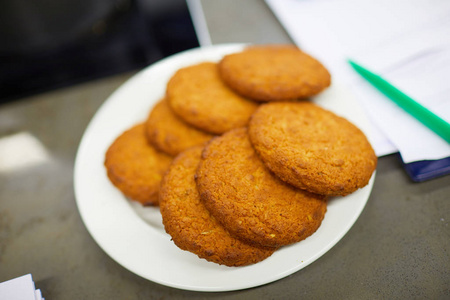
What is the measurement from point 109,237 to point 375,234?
0.70 metres

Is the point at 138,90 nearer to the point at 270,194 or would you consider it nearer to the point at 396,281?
the point at 270,194

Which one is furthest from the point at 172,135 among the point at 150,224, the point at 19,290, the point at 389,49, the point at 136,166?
the point at 389,49

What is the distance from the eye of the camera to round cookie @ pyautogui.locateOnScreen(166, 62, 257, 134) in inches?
37.6

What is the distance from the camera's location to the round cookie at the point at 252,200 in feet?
2.44

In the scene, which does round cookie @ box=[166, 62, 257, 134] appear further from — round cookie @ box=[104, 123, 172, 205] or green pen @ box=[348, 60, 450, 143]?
green pen @ box=[348, 60, 450, 143]

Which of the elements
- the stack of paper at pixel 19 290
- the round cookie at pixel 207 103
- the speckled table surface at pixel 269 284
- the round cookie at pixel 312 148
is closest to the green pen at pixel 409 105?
the speckled table surface at pixel 269 284

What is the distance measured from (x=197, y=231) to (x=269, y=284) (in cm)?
25

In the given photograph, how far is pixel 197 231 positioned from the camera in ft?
2.51

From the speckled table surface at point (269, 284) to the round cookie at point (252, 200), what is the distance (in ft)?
0.54

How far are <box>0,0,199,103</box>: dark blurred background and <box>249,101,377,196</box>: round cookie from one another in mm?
791

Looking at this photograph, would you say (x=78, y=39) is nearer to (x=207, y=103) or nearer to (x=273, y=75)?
(x=207, y=103)

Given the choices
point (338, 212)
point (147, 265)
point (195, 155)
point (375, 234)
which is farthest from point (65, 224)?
point (375, 234)

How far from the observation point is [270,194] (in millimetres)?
782

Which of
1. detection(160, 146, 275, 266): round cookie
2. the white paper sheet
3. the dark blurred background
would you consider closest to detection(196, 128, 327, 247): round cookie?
detection(160, 146, 275, 266): round cookie
